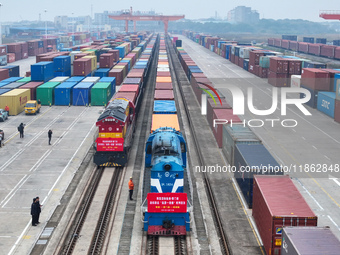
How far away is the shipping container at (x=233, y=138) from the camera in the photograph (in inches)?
1316

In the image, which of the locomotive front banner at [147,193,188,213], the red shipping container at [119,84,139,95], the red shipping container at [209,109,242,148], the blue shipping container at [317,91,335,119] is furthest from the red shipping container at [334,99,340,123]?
the locomotive front banner at [147,193,188,213]

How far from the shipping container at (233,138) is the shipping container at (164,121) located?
4.69 m

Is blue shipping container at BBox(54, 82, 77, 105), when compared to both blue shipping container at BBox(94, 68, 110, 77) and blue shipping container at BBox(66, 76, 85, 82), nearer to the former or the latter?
blue shipping container at BBox(66, 76, 85, 82)

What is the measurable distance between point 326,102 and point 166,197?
41.0 metres

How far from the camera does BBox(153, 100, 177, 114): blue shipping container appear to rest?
38.8 metres

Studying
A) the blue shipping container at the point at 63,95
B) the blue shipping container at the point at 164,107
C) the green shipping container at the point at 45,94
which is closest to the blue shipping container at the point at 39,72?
the green shipping container at the point at 45,94

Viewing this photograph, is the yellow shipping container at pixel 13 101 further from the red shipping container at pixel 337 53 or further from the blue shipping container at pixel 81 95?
the red shipping container at pixel 337 53

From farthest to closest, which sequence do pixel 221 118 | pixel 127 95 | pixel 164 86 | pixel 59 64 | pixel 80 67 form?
pixel 59 64 → pixel 80 67 → pixel 164 86 → pixel 127 95 → pixel 221 118

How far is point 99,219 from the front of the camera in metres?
25.6

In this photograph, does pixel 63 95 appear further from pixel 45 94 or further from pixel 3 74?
pixel 3 74

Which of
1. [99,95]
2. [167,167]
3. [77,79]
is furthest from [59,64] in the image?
[167,167]

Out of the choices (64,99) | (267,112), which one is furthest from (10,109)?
(267,112)

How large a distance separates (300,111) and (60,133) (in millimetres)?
32746

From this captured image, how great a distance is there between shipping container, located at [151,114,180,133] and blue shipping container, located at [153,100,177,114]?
6.86ft
